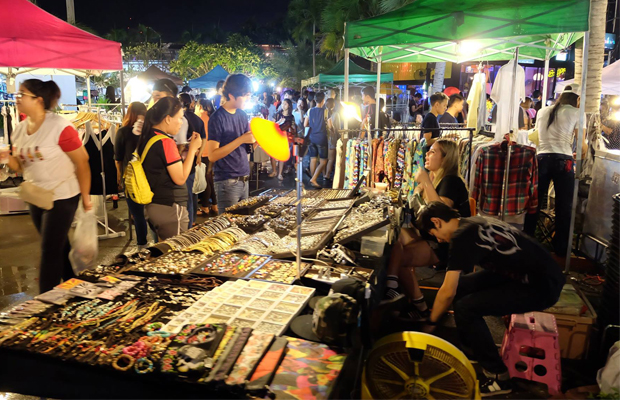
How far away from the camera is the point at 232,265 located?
10.7 feet

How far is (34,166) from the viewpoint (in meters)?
3.58

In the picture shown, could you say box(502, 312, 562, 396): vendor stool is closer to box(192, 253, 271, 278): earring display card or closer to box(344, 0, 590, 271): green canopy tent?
box(192, 253, 271, 278): earring display card

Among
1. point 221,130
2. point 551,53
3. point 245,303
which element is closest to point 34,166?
point 221,130

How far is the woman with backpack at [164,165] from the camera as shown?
3.70 m

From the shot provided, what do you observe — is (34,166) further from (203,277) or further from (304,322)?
(304,322)

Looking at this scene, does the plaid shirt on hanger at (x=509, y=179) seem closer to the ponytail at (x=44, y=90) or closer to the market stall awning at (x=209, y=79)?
the ponytail at (x=44, y=90)

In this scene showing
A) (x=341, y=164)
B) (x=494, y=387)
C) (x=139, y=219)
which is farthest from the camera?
(x=341, y=164)

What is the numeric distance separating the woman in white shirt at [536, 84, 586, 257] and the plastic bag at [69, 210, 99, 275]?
5.32 m

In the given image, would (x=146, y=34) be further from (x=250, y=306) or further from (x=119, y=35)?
(x=250, y=306)

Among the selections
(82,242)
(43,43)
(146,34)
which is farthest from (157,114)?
A: (146,34)

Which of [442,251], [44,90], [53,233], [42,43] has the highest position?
[42,43]

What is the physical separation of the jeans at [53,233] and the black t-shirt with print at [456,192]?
11.4ft

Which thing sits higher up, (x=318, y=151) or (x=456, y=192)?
(x=318, y=151)

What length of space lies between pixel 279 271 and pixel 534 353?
1.98m
